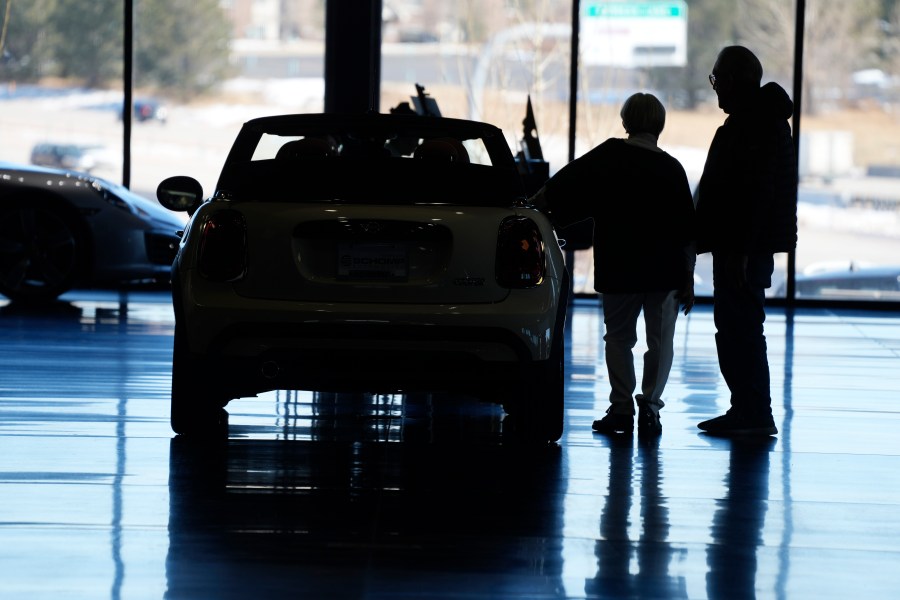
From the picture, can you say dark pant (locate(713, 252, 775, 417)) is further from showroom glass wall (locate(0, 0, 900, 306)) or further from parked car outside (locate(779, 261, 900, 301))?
parked car outside (locate(779, 261, 900, 301))

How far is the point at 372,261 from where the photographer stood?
5.14 m

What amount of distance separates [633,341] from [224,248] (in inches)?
74.4

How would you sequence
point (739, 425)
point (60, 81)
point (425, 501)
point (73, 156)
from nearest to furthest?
point (425, 501), point (739, 425), point (60, 81), point (73, 156)

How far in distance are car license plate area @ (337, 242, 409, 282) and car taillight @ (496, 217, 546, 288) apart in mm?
337

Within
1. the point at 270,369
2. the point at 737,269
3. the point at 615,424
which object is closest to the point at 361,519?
the point at 270,369

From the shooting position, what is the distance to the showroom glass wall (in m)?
13.8

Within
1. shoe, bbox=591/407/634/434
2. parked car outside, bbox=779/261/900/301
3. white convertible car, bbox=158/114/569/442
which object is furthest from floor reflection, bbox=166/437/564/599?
parked car outside, bbox=779/261/900/301

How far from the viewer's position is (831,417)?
6.73 meters

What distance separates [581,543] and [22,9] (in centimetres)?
1140

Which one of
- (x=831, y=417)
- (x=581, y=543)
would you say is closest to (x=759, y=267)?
(x=831, y=417)

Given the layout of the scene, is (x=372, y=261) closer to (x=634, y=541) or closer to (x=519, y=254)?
(x=519, y=254)

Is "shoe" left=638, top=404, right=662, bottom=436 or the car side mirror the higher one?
the car side mirror

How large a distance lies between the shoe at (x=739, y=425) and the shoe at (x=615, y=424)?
→ 1.16 feet

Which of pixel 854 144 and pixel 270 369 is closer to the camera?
pixel 270 369
